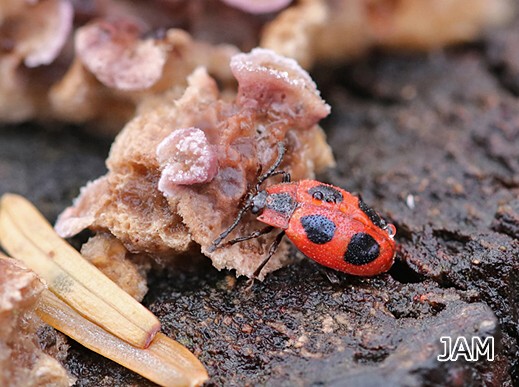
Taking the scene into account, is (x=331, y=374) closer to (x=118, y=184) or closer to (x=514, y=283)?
(x=514, y=283)

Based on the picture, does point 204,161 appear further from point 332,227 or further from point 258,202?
point 332,227

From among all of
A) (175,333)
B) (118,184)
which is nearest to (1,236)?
(118,184)

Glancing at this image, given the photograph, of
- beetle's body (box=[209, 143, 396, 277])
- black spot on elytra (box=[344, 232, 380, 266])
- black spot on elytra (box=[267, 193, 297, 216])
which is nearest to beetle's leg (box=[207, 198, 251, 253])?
beetle's body (box=[209, 143, 396, 277])

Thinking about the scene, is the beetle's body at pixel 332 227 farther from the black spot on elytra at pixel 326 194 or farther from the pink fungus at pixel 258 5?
the pink fungus at pixel 258 5

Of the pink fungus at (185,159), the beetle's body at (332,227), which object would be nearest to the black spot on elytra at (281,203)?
the beetle's body at (332,227)

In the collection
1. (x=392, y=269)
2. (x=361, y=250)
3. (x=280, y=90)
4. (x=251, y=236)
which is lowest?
(x=392, y=269)

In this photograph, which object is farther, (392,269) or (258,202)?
(392,269)
